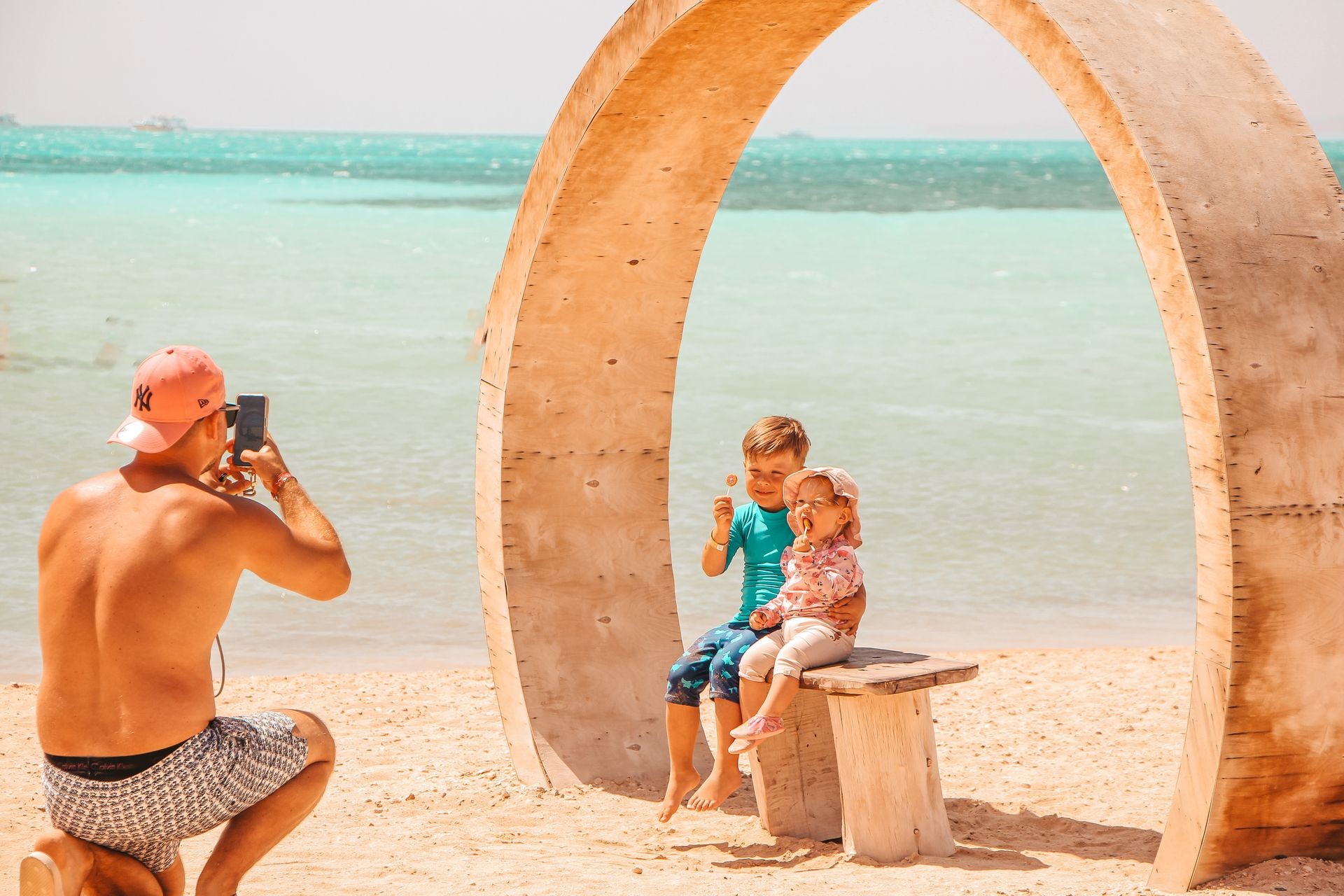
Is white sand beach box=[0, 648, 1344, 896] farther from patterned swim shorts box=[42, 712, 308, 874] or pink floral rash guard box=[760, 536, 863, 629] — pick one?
patterned swim shorts box=[42, 712, 308, 874]

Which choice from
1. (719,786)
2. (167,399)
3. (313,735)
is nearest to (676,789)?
(719,786)

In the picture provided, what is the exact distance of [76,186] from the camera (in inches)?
2030

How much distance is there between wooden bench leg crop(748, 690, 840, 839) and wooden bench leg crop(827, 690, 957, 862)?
0.33 metres

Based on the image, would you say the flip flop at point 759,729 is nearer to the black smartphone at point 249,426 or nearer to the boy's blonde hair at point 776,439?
the boy's blonde hair at point 776,439

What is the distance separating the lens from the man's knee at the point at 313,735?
10.9 ft

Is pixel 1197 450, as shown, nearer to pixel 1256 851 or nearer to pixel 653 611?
pixel 1256 851

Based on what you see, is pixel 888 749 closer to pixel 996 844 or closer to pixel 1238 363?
pixel 996 844

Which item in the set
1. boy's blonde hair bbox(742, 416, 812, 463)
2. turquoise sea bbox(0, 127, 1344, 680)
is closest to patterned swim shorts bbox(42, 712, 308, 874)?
boy's blonde hair bbox(742, 416, 812, 463)

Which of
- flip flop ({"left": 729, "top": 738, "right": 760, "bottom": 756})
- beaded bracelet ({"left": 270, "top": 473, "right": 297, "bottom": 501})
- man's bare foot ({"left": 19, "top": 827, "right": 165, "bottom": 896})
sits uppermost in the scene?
beaded bracelet ({"left": 270, "top": 473, "right": 297, "bottom": 501})

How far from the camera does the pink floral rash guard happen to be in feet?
13.4

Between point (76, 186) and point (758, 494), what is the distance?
173 ft

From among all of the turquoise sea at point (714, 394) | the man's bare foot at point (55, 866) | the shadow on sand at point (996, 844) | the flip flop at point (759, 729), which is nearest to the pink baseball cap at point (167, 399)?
the man's bare foot at point (55, 866)

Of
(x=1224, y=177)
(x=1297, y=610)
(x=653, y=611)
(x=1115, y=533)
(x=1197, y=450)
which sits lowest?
(x=1115, y=533)

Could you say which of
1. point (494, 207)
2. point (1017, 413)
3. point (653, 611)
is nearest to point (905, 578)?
point (653, 611)
